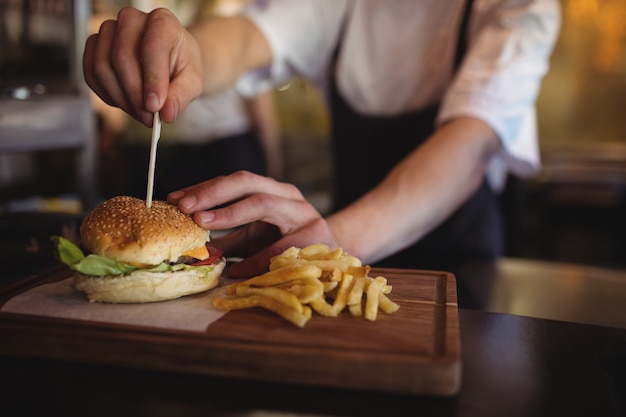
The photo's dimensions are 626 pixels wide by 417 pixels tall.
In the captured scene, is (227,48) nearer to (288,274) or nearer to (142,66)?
(142,66)

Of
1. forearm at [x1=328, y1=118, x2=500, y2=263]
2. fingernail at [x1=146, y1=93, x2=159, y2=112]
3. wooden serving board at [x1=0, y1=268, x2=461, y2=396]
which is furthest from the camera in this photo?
forearm at [x1=328, y1=118, x2=500, y2=263]

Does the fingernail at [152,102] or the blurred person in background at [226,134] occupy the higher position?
the fingernail at [152,102]

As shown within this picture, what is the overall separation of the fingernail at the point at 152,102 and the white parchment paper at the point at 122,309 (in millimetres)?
405

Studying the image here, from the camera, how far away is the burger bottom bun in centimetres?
116

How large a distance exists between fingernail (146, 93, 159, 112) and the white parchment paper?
1.33 feet

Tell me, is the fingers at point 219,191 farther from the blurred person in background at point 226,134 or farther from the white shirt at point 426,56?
the blurred person in background at point 226,134

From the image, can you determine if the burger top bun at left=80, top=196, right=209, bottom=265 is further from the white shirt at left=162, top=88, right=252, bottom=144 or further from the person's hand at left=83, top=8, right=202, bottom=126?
the white shirt at left=162, top=88, right=252, bottom=144

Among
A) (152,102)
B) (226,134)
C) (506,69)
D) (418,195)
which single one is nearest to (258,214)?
(152,102)

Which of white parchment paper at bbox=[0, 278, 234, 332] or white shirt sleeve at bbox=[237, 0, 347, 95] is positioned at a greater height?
white shirt sleeve at bbox=[237, 0, 347, 95]

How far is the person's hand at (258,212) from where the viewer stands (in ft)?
4.24

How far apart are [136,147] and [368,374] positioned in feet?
17.8

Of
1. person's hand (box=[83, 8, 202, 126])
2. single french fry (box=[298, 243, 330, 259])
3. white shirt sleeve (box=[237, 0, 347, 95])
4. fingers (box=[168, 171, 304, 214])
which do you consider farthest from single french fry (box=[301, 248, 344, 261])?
white shirt sleeve (box=[237, 0, 347, 95])

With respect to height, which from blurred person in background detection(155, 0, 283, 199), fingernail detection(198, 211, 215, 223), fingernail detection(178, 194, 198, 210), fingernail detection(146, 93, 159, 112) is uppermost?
fingernail detection(146, 93, 159, 112)

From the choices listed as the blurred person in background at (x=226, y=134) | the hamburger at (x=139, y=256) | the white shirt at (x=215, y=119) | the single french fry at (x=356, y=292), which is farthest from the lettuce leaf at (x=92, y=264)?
the white shirt at (x=215, y=119)
